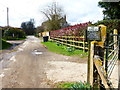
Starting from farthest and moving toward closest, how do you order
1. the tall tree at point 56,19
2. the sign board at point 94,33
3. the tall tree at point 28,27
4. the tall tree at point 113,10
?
the tall tree at point 28,27, the tall tree at point 56,19, the tall tree at point 113,10, the sign board at point 94,33

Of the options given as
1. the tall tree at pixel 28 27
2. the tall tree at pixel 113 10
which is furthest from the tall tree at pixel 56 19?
the tall tree at pixel 28 27

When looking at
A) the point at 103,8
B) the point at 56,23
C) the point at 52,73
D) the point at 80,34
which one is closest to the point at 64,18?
the point at 56,23

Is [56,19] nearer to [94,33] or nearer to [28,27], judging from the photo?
[94,33]

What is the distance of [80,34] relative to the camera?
30.0 ft

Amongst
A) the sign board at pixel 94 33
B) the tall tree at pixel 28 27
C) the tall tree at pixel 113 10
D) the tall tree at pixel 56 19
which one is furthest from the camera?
the tall tree at pixel 28 27

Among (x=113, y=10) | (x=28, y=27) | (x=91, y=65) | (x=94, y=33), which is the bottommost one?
(x=91, y=65)

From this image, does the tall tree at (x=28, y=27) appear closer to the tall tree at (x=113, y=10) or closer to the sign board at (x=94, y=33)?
the tall tree at (x=113, y=10)

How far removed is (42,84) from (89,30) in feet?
6.39

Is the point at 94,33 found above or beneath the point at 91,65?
above

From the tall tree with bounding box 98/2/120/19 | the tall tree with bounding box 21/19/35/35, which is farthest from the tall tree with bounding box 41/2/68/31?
the tall tree with bounding box 21/19/35/35

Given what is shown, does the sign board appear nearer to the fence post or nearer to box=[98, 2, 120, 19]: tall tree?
the fence post

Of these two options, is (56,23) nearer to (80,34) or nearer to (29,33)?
(80,34)

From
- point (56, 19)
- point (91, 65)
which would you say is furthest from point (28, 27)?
point (91, 65)

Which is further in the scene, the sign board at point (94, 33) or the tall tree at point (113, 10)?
the tall tree at point (113, 10)
